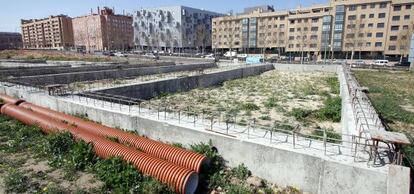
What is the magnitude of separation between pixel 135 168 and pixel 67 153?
3561 mm

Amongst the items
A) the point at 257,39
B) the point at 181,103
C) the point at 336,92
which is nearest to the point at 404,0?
the point at 257,39

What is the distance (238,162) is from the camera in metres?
9.17

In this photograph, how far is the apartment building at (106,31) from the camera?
131000 mm

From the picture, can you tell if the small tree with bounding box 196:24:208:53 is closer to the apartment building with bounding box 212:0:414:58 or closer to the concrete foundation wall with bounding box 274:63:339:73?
the apartment building with bounding box 212:0:414:58

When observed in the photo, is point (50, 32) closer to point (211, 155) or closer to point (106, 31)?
point (106, 31)

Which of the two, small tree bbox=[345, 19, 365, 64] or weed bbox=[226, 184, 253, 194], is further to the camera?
small tree bbox=[345, 19, 365, 64]

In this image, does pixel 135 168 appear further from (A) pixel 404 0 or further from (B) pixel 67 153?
(A) pixel 404 0

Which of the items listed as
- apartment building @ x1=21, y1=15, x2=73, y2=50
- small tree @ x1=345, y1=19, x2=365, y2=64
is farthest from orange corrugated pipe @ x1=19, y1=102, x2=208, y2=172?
apartment building @ x1=21, y1=15, x2=73, y2=50

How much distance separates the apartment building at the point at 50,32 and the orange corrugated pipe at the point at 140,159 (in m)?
159

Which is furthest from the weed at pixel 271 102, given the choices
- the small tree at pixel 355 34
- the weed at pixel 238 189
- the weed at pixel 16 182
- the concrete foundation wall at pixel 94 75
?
the small tree at pixel 355 34

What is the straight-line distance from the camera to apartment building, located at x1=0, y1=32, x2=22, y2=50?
535 feet

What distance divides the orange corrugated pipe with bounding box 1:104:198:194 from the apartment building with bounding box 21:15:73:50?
520 feet

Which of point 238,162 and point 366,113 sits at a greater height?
point 366,113

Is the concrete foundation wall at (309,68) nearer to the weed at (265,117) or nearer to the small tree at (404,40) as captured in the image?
the weed at (265,117)
